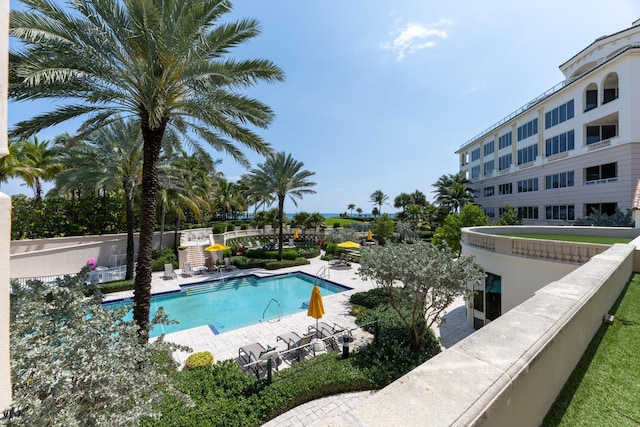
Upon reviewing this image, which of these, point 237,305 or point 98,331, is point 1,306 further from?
point 237,305

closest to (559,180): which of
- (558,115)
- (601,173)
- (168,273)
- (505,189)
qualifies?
(601,173)

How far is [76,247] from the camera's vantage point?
21.1m

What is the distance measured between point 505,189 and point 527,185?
14.9 feet

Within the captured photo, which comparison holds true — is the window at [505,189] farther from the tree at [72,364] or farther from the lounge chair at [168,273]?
the tree at [72,364]

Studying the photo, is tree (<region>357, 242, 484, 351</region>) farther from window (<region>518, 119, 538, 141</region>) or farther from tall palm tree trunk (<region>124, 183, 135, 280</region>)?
window (<region>518, 119, 538, 141</region>)

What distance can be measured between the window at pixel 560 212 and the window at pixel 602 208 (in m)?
1.26

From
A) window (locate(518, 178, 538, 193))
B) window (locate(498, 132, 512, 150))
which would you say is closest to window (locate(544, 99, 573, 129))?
window (locate(518, 178, 538, 193))

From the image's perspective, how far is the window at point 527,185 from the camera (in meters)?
28.8

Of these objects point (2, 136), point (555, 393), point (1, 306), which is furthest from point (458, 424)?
point (2, 136)

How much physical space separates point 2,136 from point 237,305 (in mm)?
17523

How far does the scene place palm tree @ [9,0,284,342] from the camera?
6484 mm

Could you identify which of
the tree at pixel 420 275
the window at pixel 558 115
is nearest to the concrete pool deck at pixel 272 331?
the tree at pixel 420 275

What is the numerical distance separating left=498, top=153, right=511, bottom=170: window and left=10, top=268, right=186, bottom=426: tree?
1612 inches

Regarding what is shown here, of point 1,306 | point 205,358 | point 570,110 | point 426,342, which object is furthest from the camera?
point 570,110
